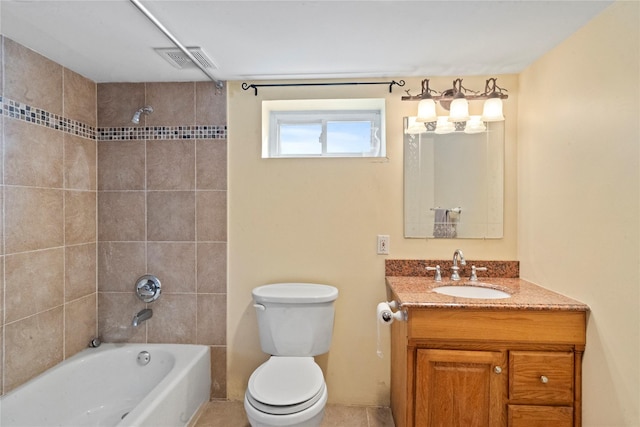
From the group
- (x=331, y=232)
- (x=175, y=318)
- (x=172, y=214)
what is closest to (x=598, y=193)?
(x=331, y=232)

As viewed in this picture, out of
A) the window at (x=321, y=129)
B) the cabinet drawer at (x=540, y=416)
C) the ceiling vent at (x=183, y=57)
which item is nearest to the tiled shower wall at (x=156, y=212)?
the ceiling vent at (x=183, y=57)

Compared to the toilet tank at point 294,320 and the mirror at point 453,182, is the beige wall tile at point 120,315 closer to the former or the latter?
the toilet tank at point 294,320

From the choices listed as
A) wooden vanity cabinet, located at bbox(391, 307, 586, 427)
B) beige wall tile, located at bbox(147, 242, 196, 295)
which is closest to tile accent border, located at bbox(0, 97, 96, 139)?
beige wall tile, located at bbox(147, 242, 196, 295)

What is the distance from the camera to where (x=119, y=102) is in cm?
197

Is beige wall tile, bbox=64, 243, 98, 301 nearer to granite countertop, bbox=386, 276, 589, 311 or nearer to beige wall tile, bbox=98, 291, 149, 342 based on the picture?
beige wall tile, bbox=98, 291, 149, 342

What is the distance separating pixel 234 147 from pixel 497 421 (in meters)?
1.97

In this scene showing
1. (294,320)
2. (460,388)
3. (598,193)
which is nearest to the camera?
(598,193)

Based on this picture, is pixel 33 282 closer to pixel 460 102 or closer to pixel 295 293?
pixel 295 293

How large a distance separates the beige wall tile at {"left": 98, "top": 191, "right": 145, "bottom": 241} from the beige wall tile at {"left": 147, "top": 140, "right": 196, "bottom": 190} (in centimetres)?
14

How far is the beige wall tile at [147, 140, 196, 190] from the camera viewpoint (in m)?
1.95

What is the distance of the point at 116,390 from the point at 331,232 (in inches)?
62.7

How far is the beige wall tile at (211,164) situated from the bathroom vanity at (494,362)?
131 centimetres

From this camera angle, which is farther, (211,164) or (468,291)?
(211,164)

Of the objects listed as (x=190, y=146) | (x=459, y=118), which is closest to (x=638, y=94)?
(x=459, y=118)
